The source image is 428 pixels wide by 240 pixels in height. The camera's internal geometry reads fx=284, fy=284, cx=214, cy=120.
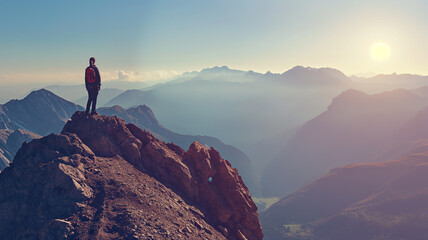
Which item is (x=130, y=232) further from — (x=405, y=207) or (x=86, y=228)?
(x=405, y=207)

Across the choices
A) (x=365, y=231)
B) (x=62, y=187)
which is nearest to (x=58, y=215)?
(x=62, y=187)

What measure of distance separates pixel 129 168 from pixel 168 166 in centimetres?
648

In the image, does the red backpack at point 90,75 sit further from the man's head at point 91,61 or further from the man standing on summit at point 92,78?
the man's head at point 91,61

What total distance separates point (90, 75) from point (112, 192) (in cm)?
1606

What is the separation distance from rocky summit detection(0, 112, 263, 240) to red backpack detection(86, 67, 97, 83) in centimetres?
511

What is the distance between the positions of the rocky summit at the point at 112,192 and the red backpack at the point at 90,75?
5.11 metres

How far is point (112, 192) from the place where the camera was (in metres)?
30.0

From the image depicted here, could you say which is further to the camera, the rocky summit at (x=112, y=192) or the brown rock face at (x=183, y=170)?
the brown rock face at (x=183, y=170)

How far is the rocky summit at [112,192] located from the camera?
1057 inches

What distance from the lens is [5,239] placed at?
87.7ft

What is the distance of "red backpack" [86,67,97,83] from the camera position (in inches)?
1443

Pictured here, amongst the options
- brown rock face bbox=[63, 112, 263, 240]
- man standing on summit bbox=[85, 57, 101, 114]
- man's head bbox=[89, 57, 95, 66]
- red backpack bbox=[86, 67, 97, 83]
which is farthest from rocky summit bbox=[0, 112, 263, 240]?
man's head bbox=[89, 57, 95, 66]

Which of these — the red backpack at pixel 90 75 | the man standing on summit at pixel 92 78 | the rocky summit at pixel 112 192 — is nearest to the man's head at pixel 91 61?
the man standing on summit at pixel 92 78

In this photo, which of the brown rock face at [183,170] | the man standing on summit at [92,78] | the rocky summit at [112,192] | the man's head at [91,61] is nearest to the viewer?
the rocky summit at [112,192]
